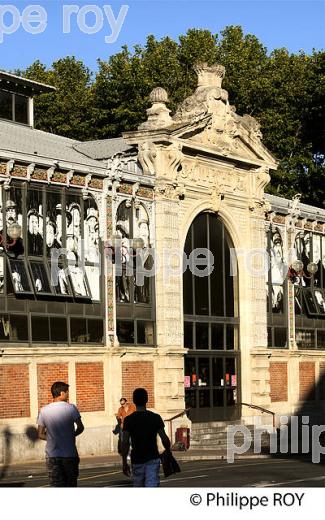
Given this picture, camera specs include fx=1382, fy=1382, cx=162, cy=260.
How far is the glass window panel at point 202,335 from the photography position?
50062 mm

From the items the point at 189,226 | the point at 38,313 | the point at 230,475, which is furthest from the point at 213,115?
the point at 230,475

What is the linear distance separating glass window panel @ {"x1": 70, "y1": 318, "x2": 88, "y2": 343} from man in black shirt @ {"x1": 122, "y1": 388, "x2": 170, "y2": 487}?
76.9 ft

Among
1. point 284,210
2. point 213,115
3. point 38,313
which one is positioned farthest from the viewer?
point 284,210

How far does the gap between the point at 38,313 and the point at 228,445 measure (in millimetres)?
9495

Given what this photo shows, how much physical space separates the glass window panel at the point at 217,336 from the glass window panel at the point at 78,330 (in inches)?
330

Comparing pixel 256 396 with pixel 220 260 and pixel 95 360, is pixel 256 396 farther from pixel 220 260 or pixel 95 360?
pixel 95 360

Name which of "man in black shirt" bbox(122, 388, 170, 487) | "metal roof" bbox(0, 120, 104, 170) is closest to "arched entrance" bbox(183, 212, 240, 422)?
"metal roof" bbox(0, 120, 104, 170)

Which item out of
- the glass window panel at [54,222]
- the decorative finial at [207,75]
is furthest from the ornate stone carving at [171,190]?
the glass window panel at [54,222]

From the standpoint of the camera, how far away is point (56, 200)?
4309 cm

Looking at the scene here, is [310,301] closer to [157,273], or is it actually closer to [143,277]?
[157,273]

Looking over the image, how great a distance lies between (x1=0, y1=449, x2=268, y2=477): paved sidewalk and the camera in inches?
1428

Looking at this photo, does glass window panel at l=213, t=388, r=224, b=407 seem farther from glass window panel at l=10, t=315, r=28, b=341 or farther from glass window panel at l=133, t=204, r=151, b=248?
glass window panel at l=10, t=315, r=28, b=341

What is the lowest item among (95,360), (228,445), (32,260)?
(228,445)

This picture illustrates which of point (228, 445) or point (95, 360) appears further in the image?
point (228, 445)
